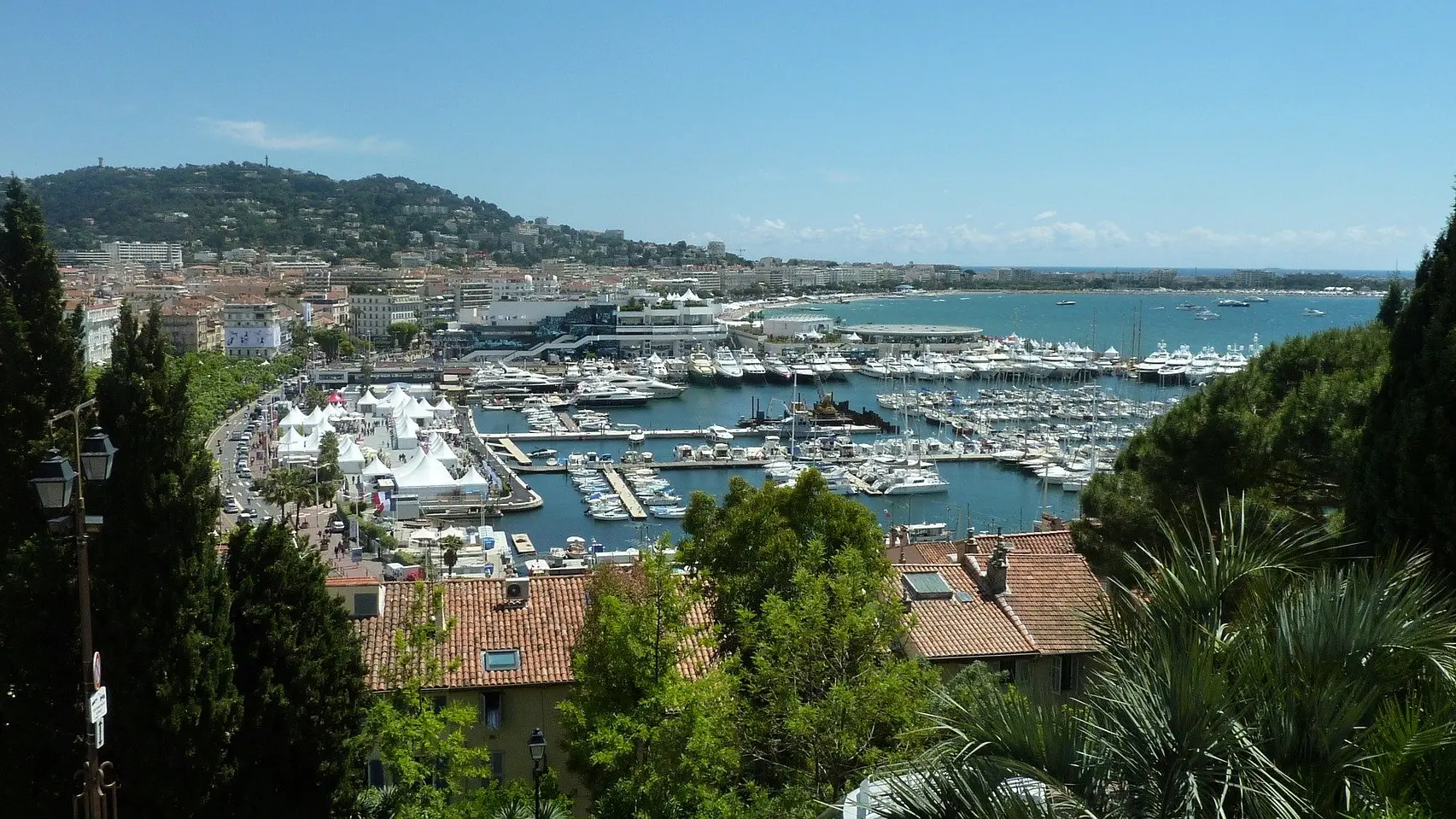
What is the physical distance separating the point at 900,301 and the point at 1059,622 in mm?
165892

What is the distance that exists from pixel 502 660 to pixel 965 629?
3.91 metres

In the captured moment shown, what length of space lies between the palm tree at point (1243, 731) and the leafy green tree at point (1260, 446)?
3871mm

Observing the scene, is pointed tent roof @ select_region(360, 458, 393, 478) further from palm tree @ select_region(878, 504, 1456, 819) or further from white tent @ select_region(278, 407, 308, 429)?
palm tree @ select_region(878, 504, 1456, 819)

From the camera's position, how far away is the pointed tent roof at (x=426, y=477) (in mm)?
29062

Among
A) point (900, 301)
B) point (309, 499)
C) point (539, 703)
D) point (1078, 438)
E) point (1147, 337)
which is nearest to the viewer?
point (539, 703)

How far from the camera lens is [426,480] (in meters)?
29.2

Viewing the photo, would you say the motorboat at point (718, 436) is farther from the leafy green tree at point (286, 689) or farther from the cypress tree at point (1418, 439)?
the cypress tree at point (1418, 439)

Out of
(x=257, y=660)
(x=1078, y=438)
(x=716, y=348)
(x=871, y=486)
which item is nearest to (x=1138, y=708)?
(x=257, y=660)

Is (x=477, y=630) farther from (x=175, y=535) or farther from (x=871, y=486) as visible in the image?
(x=871, y=486)

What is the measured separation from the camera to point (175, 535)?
571 centimetres

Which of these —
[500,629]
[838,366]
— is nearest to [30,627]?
[500,629]

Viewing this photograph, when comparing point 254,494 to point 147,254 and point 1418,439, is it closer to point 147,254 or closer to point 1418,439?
point 1418,439

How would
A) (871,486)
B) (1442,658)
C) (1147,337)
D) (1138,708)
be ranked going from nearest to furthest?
(1138,708)
(1442,658)
(871,486)
(1147,337)

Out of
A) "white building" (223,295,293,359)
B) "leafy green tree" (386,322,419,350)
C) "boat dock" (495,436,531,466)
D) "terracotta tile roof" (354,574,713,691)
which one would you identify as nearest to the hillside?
"leafy green tree" (386,322,419,350)
